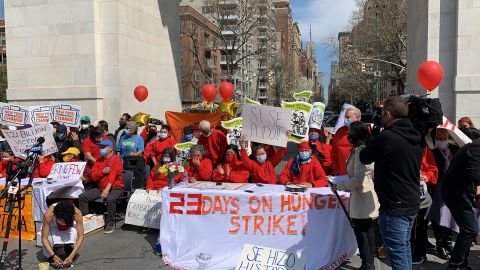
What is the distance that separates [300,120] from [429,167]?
2001mm

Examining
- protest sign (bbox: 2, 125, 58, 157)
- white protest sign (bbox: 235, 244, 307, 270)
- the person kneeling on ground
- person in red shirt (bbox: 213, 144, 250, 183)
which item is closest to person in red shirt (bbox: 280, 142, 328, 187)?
person in red shirt (bbox: 213, 144, 250, 183)

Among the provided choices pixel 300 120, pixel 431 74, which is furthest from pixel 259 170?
pixel 431 74

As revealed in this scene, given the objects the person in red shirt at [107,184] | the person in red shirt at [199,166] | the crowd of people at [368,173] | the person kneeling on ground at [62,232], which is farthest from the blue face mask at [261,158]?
the person kneeling on ground at [62,232]

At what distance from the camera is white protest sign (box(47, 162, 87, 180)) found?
7.74 meters

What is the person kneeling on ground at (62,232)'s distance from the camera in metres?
5.60

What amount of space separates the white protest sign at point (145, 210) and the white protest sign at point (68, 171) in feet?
4.18

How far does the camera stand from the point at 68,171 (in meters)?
7.77

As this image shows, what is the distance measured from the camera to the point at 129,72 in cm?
1407

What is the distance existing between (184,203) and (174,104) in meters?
12.4

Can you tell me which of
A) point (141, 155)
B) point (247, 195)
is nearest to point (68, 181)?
point (141, 155)

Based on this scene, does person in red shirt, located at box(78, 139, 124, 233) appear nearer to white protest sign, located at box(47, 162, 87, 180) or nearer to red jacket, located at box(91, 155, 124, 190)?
red jacket, located at box(91, 155, 124, 190)

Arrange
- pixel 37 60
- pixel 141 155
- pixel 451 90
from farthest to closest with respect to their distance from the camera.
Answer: pixel 37 60
pixel 451 90
pixel 141 155

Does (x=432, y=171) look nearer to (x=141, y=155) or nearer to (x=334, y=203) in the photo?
(x=334, y=203)

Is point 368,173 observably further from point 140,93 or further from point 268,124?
point 140,93
